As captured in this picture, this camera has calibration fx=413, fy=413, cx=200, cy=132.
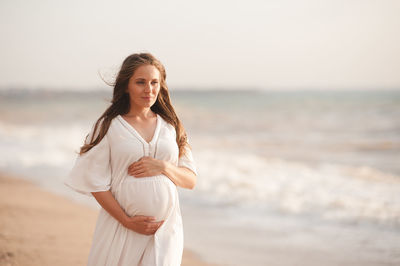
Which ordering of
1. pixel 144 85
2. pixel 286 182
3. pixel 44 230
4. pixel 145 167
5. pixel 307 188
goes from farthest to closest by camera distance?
pixel 286 182, pixel 307 188, pixel 44 230, pixel 144 85, pixel 145 167

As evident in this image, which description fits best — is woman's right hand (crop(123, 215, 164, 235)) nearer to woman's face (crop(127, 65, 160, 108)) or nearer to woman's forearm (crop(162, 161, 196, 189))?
woman's forearm (crop(162, 161, 196, 189))

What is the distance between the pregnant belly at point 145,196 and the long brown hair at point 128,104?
33 centimetres

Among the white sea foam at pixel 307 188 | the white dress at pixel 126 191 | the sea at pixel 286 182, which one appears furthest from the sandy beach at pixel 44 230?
the white sea foam at pixel 307 188

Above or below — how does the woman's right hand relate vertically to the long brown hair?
below

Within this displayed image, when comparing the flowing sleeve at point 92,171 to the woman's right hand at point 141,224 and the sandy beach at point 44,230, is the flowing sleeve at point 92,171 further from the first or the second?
the sandy beach at point 44,230

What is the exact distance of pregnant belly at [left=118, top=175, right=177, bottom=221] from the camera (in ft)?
8.45

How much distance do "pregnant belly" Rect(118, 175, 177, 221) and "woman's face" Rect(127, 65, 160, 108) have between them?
0.50 metres

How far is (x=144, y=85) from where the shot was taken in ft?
8.79

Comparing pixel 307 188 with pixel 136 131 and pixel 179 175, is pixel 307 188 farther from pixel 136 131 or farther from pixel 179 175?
pixel 136 131

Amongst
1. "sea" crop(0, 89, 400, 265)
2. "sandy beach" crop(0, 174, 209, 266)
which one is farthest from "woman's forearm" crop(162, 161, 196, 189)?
"sandy beach" crop(0, 174, 209, 266)

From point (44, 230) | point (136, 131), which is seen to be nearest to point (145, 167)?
point (136, 131)

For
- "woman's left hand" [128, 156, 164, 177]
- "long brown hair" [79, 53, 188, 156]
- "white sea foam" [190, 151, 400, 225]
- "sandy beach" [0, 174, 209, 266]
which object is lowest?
"sandy beach" [0, 174, 209, 266]

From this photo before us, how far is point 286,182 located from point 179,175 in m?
5.99

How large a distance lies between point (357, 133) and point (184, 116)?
41.5 ft
